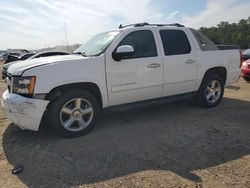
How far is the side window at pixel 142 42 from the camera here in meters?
5.04

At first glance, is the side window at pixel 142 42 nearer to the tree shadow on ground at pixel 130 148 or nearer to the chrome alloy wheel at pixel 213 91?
the tree shadow on ground at pixel 130 148

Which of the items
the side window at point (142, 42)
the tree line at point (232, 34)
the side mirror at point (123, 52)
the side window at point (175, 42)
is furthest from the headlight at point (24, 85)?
the tree line at point (232, 34)

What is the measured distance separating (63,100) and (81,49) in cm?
169

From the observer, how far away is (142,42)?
5.19m

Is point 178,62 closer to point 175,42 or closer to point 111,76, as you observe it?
point 175,42

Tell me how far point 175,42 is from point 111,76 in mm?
1795

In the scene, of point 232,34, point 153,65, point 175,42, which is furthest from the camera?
point 232,34

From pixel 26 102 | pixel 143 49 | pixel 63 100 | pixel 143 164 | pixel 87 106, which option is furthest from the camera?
pixel 143 49

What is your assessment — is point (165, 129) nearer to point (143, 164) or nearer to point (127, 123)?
point (127, 123)

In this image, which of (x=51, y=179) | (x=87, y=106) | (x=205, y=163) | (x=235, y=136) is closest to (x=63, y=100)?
(x=87, y=106)

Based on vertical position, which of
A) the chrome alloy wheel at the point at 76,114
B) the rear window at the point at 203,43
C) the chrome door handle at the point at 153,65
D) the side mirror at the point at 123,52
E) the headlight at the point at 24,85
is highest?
the rear window at the point at 203,43

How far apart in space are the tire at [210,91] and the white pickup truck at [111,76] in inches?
0.9

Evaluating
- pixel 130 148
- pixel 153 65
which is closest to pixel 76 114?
pixel 130 148

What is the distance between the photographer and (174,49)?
5566 millimetres
